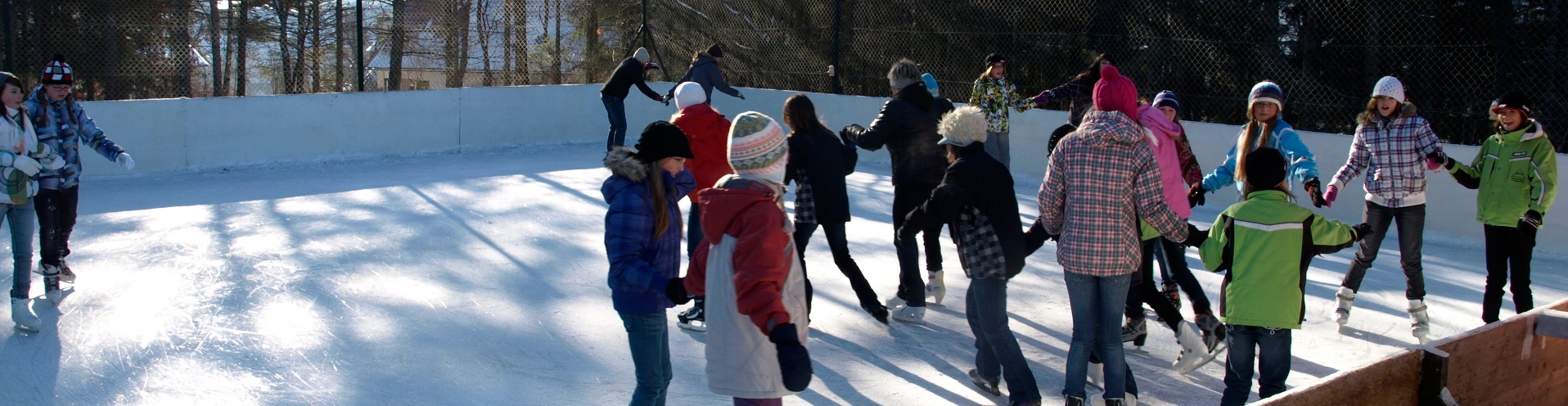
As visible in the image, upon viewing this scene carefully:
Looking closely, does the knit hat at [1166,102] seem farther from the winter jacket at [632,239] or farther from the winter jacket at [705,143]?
the winter jacket at [632,239]

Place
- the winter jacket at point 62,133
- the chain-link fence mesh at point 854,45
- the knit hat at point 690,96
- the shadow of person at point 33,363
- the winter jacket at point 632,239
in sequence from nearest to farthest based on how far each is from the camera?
the winter jacket at point 632,239 → the shadow of person at point 33,363 → the knit hat at point 690,96 → the winter jacket at point 62,133 → the chain-link fence mesh at point 854,45

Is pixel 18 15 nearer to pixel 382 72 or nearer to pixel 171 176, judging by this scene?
pixel 171 176

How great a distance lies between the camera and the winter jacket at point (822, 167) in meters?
5.31

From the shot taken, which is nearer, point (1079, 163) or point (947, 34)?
point (1079, 163)

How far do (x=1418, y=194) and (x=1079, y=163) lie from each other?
2.47 m

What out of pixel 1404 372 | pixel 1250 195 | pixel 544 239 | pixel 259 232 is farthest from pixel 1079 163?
pixel 259 232

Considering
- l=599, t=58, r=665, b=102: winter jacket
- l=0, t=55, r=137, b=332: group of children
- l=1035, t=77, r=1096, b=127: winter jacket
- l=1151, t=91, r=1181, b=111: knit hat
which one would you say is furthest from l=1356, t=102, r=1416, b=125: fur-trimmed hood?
l=599, t=58, r=665, b=102: winter jacket

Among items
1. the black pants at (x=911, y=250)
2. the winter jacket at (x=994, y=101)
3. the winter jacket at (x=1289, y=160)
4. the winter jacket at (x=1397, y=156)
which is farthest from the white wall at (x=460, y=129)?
the black pants at (x=911, y=250)

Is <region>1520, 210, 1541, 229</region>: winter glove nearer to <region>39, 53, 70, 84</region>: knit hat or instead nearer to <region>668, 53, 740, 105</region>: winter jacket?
<region>39, 53, 70, 84</region>: knit hat

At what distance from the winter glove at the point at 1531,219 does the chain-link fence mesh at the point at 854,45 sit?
3963mm

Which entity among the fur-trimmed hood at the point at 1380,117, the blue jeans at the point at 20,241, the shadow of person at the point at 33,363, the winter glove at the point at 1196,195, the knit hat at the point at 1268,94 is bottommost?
the shadow of person at the point at 33,363

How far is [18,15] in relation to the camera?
1070 centimetres

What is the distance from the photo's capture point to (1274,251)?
3713 mm

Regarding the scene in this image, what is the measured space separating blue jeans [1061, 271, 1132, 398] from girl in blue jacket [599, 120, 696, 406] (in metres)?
1.41
